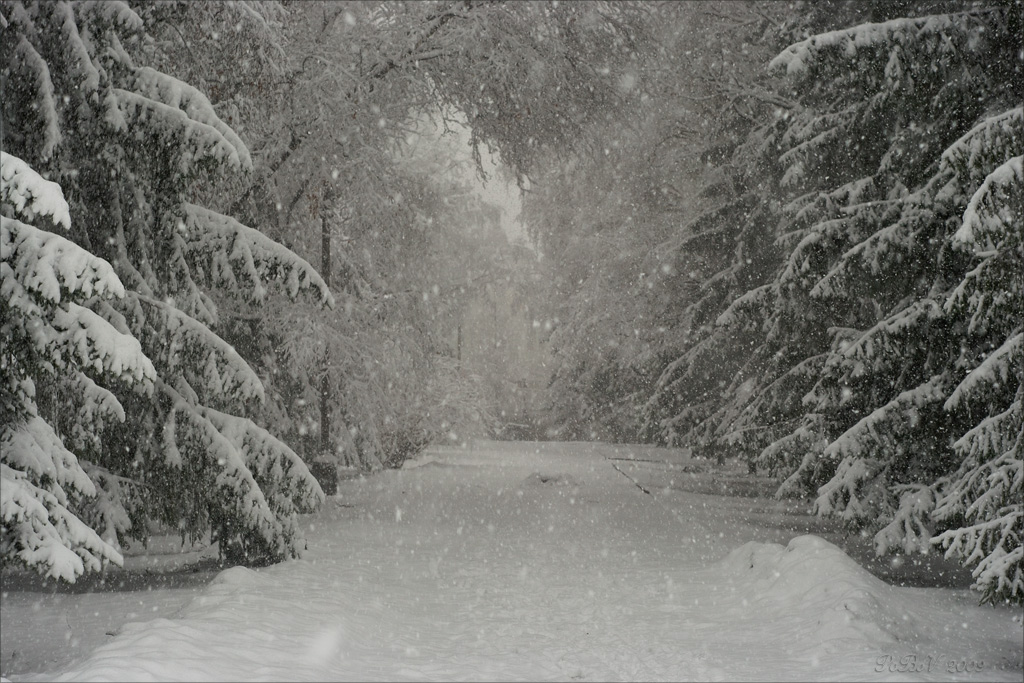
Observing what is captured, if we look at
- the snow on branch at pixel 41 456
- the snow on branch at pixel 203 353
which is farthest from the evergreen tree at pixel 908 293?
the snow on branch at pixel 203 353

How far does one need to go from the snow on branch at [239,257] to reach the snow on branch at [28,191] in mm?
4796

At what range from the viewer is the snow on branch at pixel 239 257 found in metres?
9.75

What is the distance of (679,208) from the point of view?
2280cm

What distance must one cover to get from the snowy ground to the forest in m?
0.79

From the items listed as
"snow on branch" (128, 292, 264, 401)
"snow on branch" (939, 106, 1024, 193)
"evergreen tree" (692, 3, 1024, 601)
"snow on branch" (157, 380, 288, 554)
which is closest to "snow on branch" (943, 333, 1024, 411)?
"evergreen tree" (692, 3, 1024, 601)

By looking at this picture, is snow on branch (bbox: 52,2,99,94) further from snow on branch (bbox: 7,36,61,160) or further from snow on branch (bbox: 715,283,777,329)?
snow on branch (bbox: 715,283,777,329)

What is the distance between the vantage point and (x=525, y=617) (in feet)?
28.7

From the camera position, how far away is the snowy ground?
22.2 feet

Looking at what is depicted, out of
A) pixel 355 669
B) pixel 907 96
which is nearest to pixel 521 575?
pixel 355 669

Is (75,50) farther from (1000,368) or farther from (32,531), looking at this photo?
(1000,368)

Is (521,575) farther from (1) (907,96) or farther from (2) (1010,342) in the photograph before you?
(1) (907,96)

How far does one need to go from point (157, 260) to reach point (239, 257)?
0.90 m

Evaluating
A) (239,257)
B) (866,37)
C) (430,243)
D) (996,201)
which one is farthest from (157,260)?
(430,243)

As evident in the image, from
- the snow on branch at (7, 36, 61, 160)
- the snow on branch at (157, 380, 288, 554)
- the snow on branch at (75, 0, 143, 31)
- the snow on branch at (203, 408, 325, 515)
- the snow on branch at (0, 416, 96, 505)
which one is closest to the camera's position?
the snow on branch at (0, 416, 96, 505)
